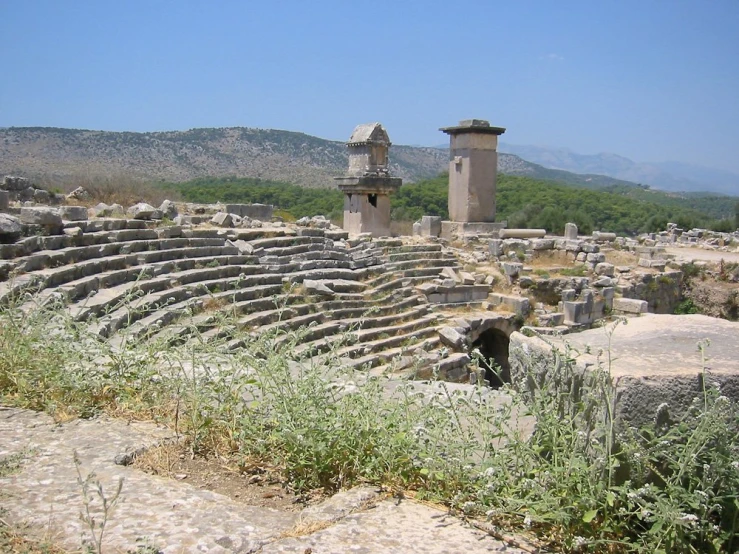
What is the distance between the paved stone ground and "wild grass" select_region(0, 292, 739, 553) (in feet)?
0.58

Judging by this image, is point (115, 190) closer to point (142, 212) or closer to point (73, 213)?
point (142, 212)

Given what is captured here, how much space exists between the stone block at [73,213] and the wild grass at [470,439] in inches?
274

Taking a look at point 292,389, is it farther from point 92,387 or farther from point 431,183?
point 431,183

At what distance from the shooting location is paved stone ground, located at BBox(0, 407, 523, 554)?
2457 millimetres

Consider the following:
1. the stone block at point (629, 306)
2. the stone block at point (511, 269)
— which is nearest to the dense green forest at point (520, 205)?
the stone block at point (511, 269)

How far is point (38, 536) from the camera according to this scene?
2.42 metres

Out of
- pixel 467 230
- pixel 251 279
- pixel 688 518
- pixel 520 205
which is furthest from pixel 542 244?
pixel 520 205

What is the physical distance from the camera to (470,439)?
308 centimetres

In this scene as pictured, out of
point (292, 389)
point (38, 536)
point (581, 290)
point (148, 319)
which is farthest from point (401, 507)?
point (581, 290)

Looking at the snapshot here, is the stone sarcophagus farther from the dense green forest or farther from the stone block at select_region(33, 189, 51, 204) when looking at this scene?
the dense green forest

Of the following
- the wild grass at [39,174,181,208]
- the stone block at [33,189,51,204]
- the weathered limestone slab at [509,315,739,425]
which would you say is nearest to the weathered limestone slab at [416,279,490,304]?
the wild grass at [39,174,181,208]

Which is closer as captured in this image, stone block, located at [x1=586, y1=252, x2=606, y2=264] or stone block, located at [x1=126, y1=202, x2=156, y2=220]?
stone block, located at [x1=126, y1=202, x2=156, y2=220]

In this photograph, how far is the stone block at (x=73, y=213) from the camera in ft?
34.8

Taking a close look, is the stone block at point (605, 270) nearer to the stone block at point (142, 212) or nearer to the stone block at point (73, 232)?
the stone block at point (142, 212)
